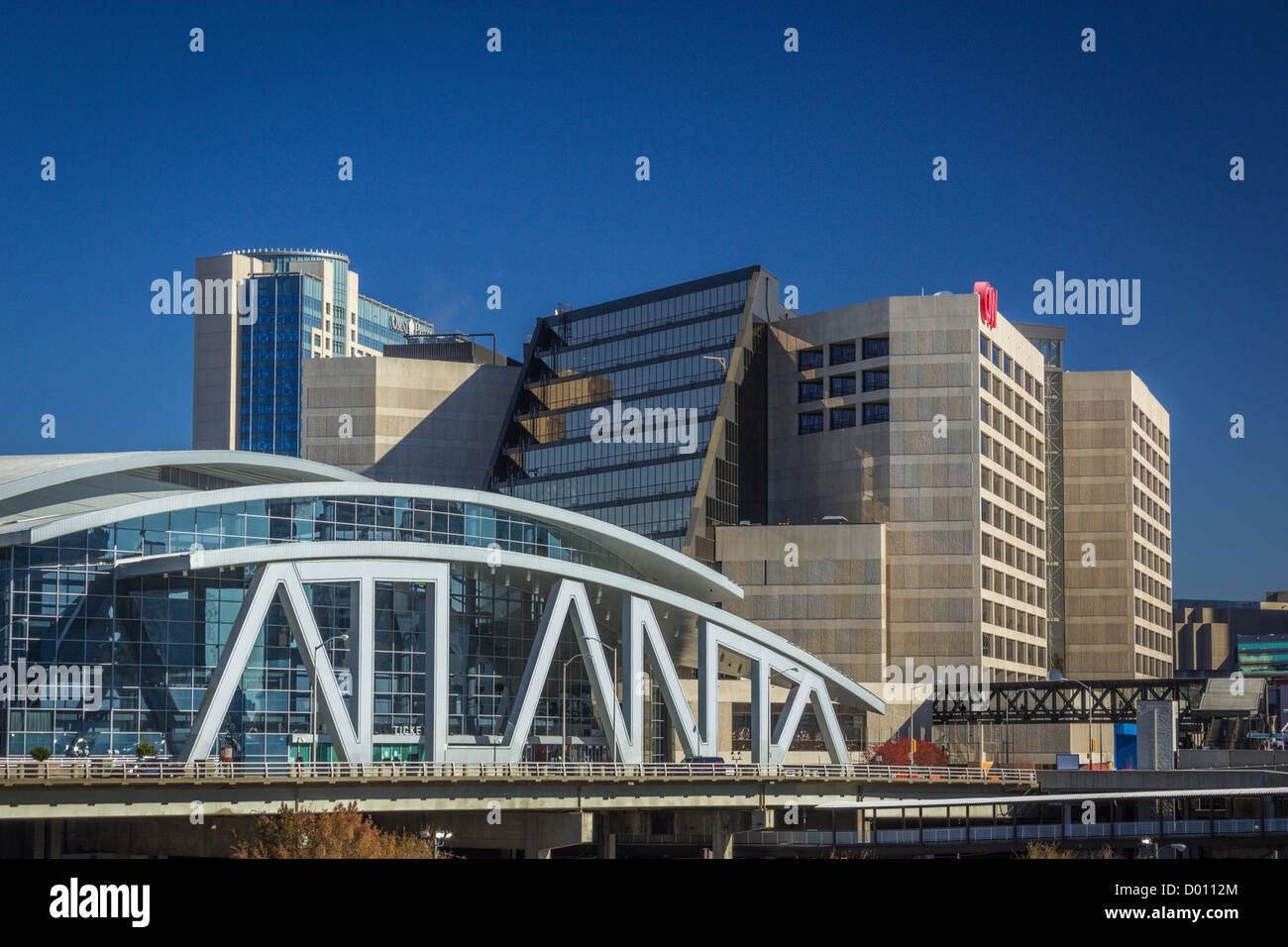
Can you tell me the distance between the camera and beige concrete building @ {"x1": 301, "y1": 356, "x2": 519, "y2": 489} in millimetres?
154500

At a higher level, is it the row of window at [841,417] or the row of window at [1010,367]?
the row of window at [1010,367]

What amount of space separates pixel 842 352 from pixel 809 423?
691cm

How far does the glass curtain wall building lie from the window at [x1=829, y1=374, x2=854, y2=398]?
22.9 feet

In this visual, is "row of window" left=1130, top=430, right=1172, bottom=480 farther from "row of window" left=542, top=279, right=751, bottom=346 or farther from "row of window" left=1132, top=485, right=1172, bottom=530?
"row of window" left=542, top=279, right=751, bottom=346

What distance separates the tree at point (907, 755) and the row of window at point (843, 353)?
121 feet

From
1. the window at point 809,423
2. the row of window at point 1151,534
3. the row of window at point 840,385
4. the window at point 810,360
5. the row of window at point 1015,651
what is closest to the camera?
the row of window at point 1015,651

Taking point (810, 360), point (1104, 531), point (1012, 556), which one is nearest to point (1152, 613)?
point (1104, 531)

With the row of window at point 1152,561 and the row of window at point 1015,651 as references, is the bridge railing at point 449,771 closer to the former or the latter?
the row of window at point 1015,651

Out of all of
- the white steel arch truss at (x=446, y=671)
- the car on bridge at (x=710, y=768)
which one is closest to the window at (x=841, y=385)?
the white steel arch truss at (x=446, y=671)

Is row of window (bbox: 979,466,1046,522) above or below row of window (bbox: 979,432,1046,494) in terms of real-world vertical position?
below

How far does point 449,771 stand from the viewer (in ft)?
244

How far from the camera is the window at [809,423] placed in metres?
140

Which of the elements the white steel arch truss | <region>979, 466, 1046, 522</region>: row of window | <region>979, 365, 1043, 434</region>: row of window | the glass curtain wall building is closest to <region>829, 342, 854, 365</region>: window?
the glass curtain wall building
